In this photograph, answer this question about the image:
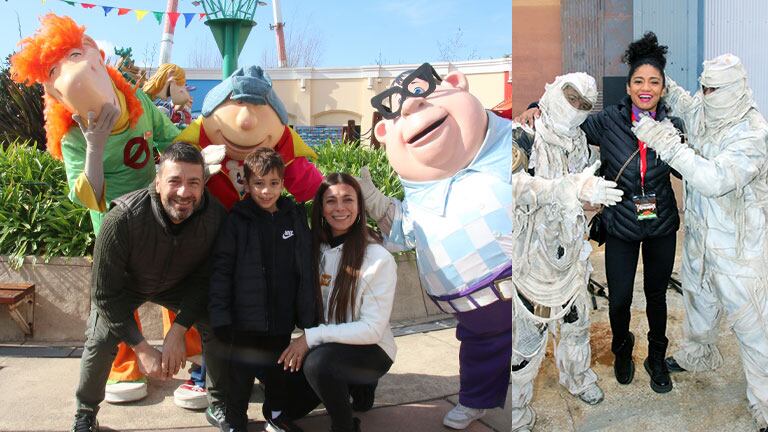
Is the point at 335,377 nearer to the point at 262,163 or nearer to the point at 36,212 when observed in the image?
the point at 262,163

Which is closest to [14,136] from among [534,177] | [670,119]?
[534,177]

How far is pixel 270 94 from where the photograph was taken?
6.15 feet

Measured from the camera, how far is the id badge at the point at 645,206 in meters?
1.76

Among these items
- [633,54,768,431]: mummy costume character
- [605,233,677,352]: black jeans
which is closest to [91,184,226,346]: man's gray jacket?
[605,233,677,352]: black jeans

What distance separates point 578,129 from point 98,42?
1.30 m

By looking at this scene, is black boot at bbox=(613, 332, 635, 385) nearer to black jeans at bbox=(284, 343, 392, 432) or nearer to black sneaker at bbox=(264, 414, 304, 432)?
black jeans at bbox=(284, 343, 392, 432)

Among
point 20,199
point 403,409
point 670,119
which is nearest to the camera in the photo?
point 670,119

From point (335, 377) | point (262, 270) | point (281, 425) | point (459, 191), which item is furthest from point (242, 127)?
point (281, 425)

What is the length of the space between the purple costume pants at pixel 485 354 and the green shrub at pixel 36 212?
56.8 inches

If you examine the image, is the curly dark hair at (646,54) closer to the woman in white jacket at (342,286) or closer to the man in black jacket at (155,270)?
the woman in white jacket at (342,286)

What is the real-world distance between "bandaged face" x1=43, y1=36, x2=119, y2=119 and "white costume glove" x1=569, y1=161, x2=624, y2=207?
4.07 ft

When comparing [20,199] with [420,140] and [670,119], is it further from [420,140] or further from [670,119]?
[670,119]

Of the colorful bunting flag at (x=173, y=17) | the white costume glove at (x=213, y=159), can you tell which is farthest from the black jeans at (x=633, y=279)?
the colorful bunting flag at (x=173, y=17)

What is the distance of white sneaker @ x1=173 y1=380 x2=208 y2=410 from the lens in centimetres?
206
